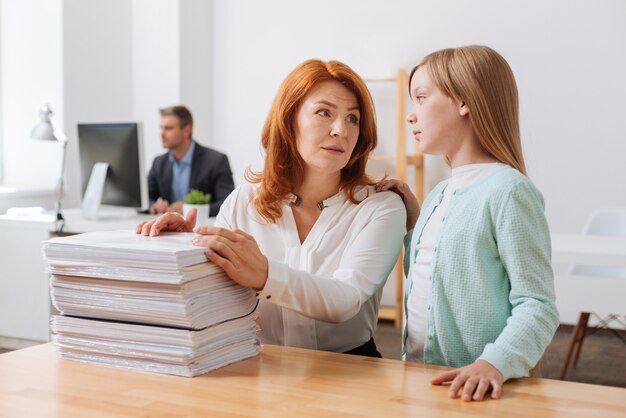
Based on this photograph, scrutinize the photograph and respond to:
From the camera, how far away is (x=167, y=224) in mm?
1684

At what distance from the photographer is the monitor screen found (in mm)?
4418

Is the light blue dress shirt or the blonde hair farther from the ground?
the blonde hair

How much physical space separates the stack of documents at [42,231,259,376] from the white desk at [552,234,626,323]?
7.70 ft

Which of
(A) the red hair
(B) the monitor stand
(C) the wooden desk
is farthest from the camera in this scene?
(B) the monitor stand

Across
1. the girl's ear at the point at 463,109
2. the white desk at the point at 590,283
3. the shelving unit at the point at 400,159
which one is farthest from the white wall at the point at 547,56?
the girl's ear at the point at 463,109

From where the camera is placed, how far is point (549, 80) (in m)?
5.58

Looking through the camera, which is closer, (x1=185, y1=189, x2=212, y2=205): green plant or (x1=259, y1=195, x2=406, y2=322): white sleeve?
(x1=259, y1=195, x2=406, y2=322): white sleeve

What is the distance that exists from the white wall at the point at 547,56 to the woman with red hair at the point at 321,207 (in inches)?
155

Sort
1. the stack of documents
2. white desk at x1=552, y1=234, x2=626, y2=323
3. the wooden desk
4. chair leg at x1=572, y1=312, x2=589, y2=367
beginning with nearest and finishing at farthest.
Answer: the wooden desk → the stack of documents → white desk at x1=552, y1=234, x2=626, y2=323 → chair leg at x1=572, y1=312, x2=589, y2=367

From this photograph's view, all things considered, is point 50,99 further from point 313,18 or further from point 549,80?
point 549,80

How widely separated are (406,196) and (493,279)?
1.40ft

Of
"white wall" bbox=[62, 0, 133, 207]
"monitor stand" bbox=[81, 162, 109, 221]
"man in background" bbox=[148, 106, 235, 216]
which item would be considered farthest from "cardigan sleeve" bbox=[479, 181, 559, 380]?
"white wall" bbox=[62, 0, 133, 207]

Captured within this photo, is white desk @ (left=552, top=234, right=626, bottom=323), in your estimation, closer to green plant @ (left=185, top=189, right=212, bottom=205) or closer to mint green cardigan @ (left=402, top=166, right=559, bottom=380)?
green plant @ (left=185, top=189, right=212, bottom=205)

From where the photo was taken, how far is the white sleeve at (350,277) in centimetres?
149
